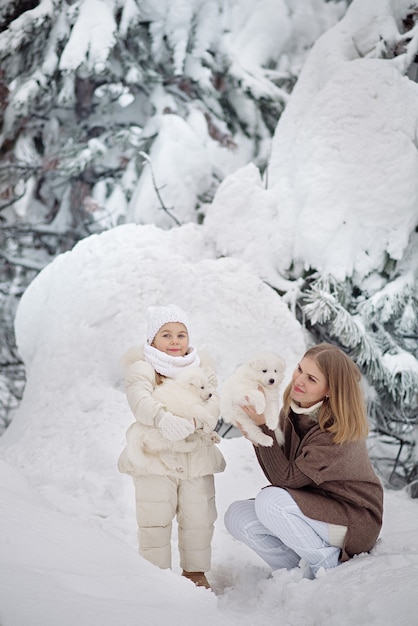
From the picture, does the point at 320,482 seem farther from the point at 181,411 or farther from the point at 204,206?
the point at 204,206

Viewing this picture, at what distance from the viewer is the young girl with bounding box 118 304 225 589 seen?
1.90 meters

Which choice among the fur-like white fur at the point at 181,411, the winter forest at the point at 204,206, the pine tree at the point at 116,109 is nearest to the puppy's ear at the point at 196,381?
the fur-like white fur at the point at 181,411

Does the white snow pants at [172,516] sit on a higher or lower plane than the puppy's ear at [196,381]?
lower

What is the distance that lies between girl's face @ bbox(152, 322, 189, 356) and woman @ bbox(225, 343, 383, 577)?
0.37 m

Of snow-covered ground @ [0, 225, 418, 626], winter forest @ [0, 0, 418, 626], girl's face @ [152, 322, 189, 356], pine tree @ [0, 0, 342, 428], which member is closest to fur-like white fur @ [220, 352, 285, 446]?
girl's face @ [152, 322, 189, 356]

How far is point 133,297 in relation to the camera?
3234 mm

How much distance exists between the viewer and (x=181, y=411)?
187 centimetres

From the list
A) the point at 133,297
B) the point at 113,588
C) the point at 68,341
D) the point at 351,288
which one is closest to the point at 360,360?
the point at 351,288

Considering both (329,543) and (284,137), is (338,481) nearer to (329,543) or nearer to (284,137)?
(329,543)

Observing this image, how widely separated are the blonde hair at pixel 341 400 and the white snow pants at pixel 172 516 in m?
0.49

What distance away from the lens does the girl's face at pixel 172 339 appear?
2066 millimetres

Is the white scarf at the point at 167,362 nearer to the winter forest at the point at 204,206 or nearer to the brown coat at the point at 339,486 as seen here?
the brown coat at the point at 339,486

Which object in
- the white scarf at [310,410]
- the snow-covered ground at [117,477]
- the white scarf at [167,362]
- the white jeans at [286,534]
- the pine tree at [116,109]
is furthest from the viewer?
the pine tree at [116,109]

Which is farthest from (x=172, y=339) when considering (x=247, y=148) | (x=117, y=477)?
(x=247, y=148)
